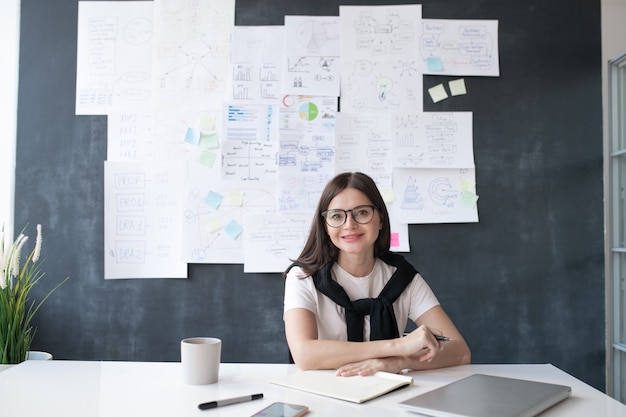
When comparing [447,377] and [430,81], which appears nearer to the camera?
[447,377]

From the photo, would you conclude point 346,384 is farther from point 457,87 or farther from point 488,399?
point 457,87

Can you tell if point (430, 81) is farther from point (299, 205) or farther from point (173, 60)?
point (173, 60)

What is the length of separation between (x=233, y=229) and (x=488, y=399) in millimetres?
2071

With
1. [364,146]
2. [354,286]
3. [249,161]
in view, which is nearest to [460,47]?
[364,146]

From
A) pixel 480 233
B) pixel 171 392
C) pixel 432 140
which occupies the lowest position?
pixel 171 392

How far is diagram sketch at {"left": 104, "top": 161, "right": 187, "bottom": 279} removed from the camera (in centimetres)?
304

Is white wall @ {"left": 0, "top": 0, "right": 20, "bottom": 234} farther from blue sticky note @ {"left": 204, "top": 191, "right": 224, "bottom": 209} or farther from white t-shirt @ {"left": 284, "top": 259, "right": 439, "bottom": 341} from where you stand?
white t-shirt @ {"left": 284, "top": 259, "right": 439, "bottom": 341}

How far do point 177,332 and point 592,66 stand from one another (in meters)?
2.73

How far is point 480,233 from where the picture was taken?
3027mm

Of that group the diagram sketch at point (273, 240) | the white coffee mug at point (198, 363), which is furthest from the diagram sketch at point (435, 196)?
the white coffee mug at point (198, 363)

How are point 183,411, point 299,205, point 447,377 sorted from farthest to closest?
point 299,205 < point 447,377 < point 183,411

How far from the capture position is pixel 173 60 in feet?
10.2

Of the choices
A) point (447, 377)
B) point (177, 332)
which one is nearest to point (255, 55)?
point (177, 332)

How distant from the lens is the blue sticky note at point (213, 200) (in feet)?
9.94
